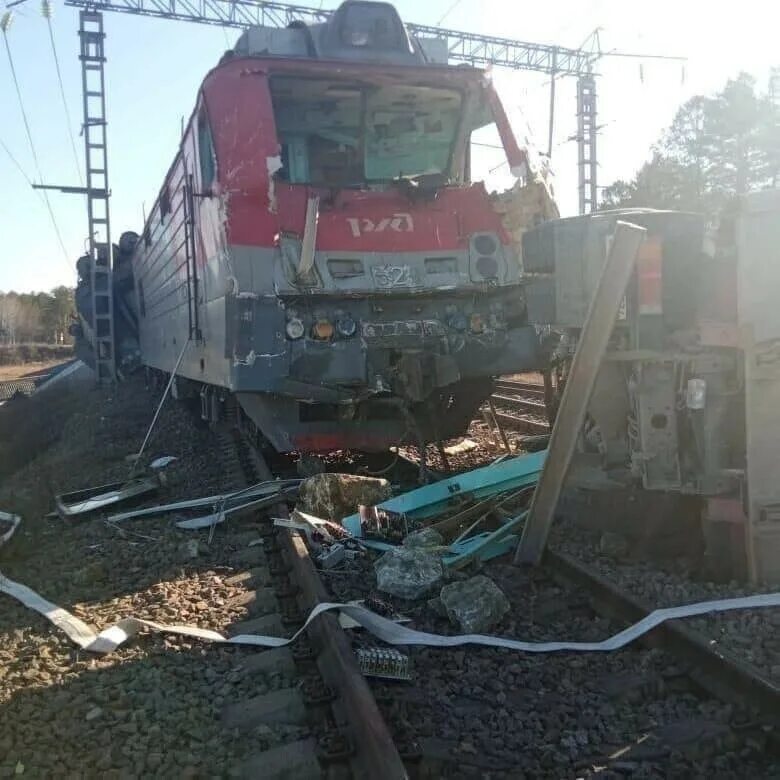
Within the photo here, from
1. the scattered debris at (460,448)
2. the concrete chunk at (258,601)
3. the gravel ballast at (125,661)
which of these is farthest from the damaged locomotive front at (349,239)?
the concrete chunk at (258,601)

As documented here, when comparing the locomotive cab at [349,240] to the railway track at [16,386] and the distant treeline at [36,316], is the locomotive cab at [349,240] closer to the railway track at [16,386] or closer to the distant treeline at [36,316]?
the railway track at [16,386]

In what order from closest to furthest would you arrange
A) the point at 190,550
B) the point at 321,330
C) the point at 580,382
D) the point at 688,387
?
the point at 688,387 < the point at 580,382 < the point at 190,550 < the point at 321,330

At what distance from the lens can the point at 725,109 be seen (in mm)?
33438

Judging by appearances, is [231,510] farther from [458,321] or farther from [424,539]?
[458,321]

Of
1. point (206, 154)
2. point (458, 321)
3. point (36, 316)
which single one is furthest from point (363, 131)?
point (36, 316)

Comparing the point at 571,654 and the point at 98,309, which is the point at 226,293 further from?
the point at 98,309

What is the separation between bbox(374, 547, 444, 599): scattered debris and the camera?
3.79 m

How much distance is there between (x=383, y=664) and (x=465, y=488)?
2.49m

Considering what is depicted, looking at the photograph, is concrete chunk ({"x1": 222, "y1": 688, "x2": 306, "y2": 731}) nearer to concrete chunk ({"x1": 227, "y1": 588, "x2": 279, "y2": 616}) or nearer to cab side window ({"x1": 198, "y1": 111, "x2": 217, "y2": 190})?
concrete chunk ({"x1": 227, "y1": 588, "x2": 279, "y2": 616})

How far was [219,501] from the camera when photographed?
5.61 m

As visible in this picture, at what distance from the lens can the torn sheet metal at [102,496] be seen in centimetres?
607

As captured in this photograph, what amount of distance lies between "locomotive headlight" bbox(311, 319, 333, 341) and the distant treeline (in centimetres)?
7315

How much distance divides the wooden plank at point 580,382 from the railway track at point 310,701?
1.11 metres

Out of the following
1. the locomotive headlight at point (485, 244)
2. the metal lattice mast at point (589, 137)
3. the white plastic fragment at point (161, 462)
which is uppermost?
the metal lattice mast at point (589, 137)
